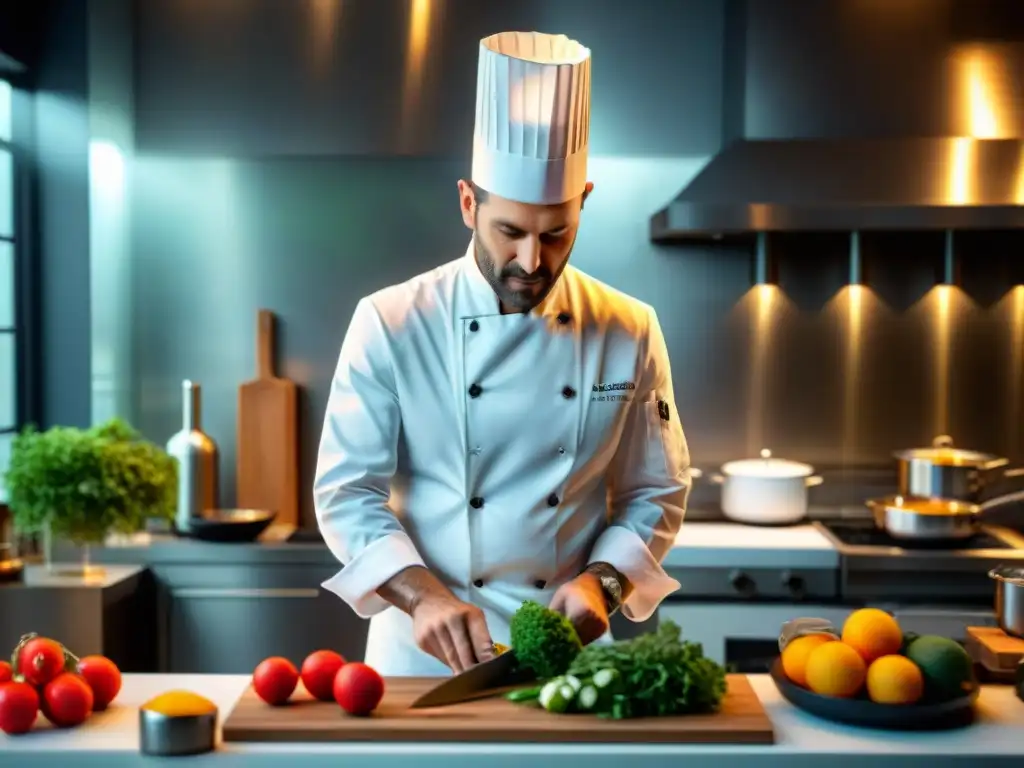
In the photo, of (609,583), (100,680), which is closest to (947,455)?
(609,583)

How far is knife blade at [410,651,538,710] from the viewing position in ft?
5.03

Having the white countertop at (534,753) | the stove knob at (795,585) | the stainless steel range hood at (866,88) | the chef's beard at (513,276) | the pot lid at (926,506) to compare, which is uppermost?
the stainless steel range hood at (866,88)

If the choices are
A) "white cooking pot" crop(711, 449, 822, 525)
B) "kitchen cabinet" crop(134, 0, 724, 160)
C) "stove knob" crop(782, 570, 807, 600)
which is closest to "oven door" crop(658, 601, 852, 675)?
"stove knob" crop(782, 570, 807, 600)

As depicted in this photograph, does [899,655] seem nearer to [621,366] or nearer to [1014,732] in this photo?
[1014,732]

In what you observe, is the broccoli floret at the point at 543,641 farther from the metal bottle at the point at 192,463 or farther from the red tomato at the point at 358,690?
the metal bottle at the point at 192,463

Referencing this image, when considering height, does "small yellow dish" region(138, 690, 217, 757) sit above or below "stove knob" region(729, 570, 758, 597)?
above

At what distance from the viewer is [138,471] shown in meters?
3.08

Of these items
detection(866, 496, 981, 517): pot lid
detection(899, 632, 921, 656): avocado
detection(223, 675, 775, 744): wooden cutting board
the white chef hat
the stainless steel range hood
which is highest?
the stainless steel range hood

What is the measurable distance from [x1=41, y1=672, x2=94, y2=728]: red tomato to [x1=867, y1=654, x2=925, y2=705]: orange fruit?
0.99m

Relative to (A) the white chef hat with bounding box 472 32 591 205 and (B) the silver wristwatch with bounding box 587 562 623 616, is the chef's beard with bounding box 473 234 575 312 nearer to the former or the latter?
(A) the white chef hat with bounding box 472 32 591 205

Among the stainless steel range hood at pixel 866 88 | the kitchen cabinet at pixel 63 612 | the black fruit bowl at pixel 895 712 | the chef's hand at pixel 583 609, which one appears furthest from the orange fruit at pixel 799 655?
the kitchen cabinet at pixel 63 612

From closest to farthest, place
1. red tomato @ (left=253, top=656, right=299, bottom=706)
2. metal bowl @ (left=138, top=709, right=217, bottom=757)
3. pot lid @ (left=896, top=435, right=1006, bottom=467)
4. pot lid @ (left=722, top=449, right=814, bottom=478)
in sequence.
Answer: metal bowl @ (left=138, top=709, right=217, bottom=757), red tomato @ (left=253, top=656, right=299, bottom=706), pot lid @ (left=896, top=435, right=1006, bottom=467), pot lid @ (left=722, top=449, right=814, bottom=478)

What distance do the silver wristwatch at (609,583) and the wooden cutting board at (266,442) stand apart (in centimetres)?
185

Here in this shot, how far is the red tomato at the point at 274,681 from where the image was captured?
1.53 meters
